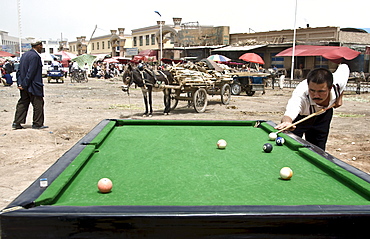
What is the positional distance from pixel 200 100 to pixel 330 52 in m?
12.4

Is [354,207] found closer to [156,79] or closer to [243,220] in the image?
[243,220]

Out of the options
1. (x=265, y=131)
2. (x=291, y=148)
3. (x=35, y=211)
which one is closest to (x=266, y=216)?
(x=35, y=211)

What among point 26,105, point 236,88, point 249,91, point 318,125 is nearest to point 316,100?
point 318,125

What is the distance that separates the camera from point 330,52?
69.9 feet

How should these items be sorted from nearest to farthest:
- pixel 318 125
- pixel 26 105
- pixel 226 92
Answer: pixel 318 125 → pixel 26 105 → pixel 226 92

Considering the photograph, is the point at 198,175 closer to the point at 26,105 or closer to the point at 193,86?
the point at 26,105

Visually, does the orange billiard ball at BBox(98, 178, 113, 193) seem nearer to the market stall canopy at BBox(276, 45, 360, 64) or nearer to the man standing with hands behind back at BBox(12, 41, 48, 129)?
the man standing with hands behind back at BBox(12, 41, 48, 129)

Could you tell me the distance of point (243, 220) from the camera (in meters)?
1.84

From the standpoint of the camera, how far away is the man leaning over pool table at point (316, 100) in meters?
4.03

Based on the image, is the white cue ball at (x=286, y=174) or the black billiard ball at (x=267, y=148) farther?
the black billiard ball at (x=267, y=148)

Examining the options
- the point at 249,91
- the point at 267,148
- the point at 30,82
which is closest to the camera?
the point at 267,148

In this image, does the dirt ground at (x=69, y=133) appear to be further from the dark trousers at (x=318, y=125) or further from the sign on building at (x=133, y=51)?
the sign on building at (x=133, y=51)

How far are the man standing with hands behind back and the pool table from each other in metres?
5.04

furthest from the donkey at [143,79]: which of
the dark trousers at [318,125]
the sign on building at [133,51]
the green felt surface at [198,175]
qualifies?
the sign on building at [133,51]
